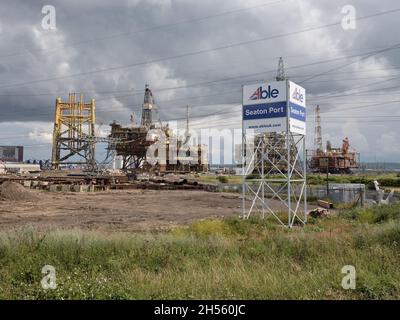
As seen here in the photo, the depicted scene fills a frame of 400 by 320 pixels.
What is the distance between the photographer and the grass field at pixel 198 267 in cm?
759

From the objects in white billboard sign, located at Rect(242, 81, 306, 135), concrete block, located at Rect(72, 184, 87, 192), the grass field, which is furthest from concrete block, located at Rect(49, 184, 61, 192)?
the grass field

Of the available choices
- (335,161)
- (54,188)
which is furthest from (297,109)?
(335,161)

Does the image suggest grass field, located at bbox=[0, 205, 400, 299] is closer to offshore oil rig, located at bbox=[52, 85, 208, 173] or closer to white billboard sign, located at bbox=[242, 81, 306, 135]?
white billboard sign, located at bbox=[242, 81, 306, 135]

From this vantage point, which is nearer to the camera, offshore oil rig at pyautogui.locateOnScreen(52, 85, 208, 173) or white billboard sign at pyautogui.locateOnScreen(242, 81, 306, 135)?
white billboard sign at pyautogui.locateOnScreen(242, 81, 306, 135)

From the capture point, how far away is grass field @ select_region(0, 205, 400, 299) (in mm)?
7586

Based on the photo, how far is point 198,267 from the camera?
9.78 m

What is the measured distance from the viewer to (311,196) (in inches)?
1671

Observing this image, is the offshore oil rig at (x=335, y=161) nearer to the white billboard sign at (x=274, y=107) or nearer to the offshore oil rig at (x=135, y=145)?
the offshore oil rig at (x=135, y=145)

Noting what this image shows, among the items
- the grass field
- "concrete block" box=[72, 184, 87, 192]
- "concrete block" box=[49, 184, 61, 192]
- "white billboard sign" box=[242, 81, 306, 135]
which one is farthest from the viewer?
"concrete block" box=[49, 184, 61, 192]

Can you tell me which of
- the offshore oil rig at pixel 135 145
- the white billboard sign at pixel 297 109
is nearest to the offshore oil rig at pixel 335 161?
the offshore oil rig at pixel 135 145

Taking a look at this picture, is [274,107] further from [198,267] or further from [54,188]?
[54,188]

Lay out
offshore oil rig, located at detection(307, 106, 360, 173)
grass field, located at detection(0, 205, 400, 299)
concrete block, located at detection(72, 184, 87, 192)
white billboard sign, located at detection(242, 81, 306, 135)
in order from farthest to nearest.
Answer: offshore oil rig, located at detection(307, 106, 360, 173)
concrete block, located at detection(72, 184, 87, 192)
white billboard sign, located at detection(242, 81, 306, 135)
grass field, located at detection(0, 205, 400, 299)

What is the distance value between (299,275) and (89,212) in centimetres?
2374
